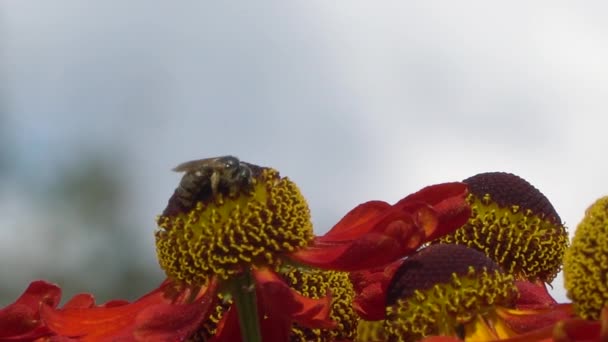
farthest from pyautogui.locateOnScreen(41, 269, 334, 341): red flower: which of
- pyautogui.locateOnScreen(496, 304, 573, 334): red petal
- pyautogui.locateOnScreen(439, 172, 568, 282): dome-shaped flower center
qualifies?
pyautogui.locateOnScreen(439, 172, 568, 282): dome-shaped flower center

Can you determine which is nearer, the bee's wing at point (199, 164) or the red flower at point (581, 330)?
the red flower at point (581, 330)

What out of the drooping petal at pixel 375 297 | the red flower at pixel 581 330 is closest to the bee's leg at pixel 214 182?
the drooping petal at pixel 375 297

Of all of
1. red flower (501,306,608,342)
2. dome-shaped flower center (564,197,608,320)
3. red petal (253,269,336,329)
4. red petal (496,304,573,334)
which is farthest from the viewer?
red petal (253,269,336,329)

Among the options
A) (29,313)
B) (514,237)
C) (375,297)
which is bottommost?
(29,313)

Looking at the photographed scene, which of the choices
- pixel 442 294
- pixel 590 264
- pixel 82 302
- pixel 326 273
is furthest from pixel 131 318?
pixel 590 264

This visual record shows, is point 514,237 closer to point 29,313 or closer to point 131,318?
point 131,318

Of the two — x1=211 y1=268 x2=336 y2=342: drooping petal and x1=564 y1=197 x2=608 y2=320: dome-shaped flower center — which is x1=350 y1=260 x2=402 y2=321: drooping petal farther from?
x1=564 y1=197 x2=608 y2=320: dome-shaped flower center

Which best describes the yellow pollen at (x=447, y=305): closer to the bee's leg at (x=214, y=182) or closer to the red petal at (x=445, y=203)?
the red petal at (x=445, y=203)
